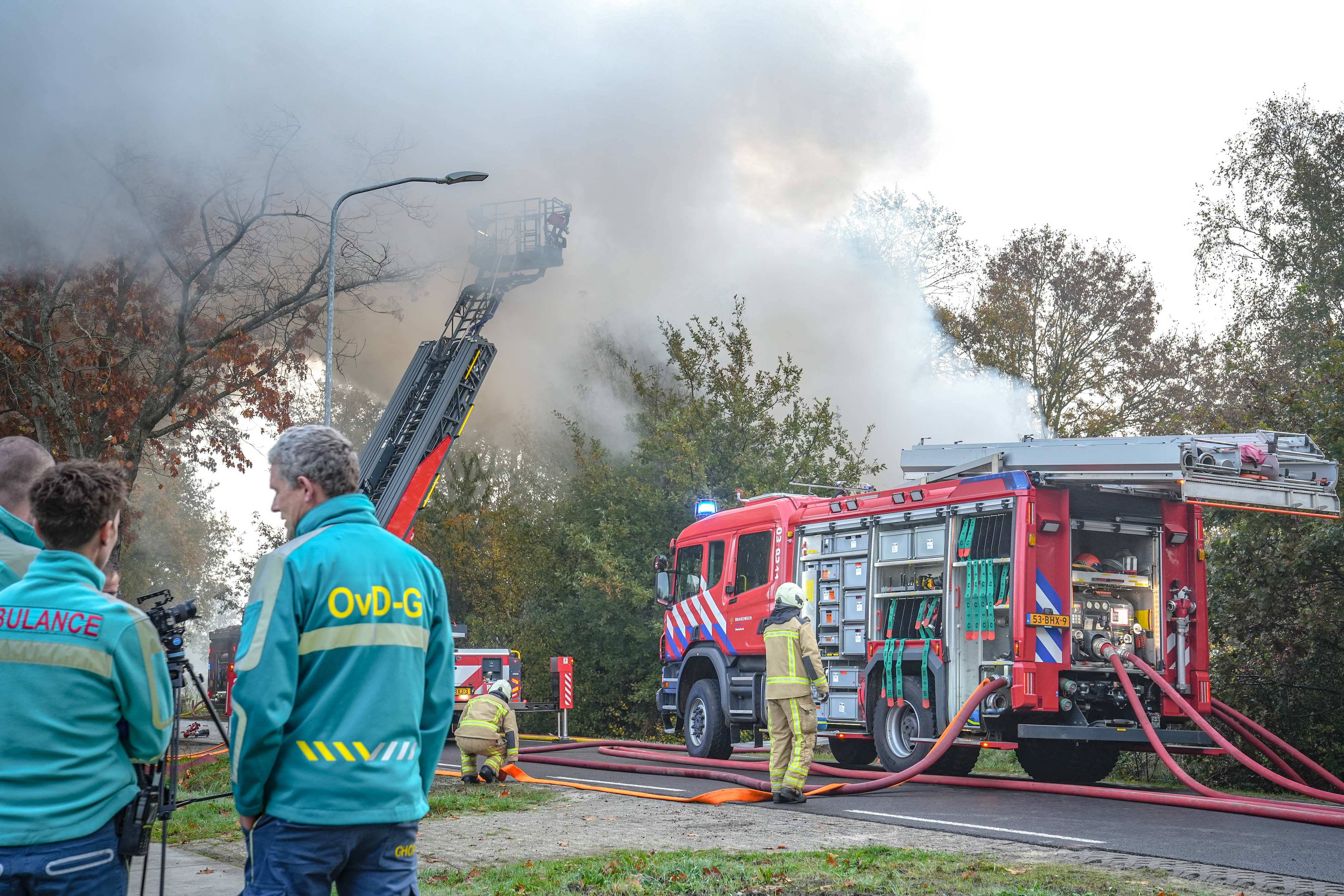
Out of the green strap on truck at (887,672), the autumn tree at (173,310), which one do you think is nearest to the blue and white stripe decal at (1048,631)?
the green strap on truck at (887,672)

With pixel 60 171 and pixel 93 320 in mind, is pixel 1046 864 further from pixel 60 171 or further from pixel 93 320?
pixel 93 320

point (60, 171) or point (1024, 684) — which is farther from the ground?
point (60, 171)

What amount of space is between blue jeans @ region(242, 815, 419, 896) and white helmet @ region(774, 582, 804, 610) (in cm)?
724

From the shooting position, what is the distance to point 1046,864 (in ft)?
21.5

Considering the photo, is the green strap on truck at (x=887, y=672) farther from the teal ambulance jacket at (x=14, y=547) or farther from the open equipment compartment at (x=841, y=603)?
the teal ambulance jacket at (x=14, y=547)

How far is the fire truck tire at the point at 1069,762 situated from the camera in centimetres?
1202

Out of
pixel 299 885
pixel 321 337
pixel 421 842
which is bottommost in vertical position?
pixel 421 842

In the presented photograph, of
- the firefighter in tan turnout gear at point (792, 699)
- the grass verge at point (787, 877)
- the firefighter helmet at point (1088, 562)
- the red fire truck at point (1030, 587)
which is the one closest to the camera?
the grass verge at point (787, 877)

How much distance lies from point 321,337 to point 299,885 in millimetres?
17718

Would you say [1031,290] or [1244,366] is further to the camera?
[1031,290]

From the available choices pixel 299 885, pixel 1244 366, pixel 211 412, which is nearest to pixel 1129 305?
pixel 1244 366

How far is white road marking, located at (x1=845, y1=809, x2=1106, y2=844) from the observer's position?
24.7 feet

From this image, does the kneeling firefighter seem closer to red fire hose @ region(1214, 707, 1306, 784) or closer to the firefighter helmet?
the firefighter helmet

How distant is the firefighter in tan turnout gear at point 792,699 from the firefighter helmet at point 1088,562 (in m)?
2.85
